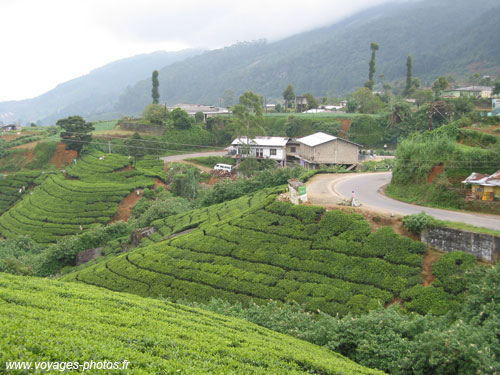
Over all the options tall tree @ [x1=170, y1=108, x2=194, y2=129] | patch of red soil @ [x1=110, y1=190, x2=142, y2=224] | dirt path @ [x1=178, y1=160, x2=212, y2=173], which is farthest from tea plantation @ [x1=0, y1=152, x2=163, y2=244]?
tall tree @ [x1=170, y1=108, x2=194, y2=129]

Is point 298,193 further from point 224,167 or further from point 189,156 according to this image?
point 189,156

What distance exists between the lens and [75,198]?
129 ft

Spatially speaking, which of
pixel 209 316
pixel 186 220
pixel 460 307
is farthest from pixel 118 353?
pixel 186 220

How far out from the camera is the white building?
169ft

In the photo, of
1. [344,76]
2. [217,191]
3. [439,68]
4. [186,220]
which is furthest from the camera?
[344,76]

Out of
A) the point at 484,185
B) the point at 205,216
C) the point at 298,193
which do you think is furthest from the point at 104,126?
the point at 484,185

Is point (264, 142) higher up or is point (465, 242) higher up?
point (264, 142)

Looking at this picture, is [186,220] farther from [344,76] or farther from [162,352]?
[344,76]

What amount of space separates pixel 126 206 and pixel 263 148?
20083mm

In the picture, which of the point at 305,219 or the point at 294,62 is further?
the point at 294,62

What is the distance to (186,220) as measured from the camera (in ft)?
91.2

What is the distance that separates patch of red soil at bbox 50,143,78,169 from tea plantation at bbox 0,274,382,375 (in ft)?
135

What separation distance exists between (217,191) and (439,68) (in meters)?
133

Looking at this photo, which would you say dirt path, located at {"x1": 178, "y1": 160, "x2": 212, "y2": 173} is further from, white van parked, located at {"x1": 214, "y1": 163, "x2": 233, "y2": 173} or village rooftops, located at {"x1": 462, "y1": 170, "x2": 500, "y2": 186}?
village rooftops, located at {"x1": 462, "y1": 170, "x2": 500, "y2": 186}
